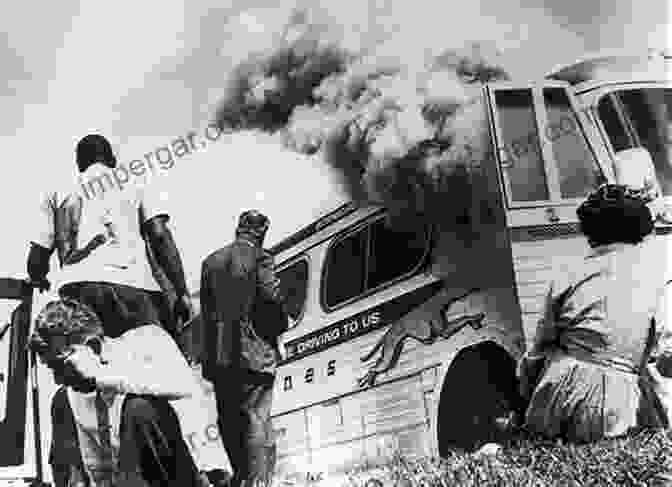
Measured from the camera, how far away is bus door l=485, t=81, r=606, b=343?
296 cm

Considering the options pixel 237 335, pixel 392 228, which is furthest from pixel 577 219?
pixel 237 335

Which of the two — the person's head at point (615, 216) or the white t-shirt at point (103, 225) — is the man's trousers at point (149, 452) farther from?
the person's head at point (615, 216)

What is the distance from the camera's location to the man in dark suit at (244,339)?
2.97 metres

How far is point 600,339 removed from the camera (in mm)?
2965

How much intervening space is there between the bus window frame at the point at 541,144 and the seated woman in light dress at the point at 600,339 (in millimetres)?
125

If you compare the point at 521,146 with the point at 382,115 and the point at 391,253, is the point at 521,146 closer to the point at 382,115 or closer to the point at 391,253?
the point at 382,115

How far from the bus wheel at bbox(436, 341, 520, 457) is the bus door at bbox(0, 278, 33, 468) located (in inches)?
63.2

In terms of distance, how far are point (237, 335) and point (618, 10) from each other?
77.8 inches

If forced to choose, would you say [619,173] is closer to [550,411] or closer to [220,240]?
[550,411]

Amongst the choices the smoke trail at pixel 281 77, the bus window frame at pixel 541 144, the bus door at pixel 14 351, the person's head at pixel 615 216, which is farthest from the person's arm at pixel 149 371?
the person's head at pixel 615 216

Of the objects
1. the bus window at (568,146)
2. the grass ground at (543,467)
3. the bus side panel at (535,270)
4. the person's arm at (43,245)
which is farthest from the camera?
the person's arm at (43,245)

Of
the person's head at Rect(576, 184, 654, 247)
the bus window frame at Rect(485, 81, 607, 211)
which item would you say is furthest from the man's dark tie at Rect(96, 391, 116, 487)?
the person's head at Rect(576, 184, 654, 247)

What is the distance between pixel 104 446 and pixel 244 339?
664mm

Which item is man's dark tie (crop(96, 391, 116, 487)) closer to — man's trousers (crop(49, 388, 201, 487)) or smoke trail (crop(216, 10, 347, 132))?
man's trousers (crop(49, 388, 201, 487))
